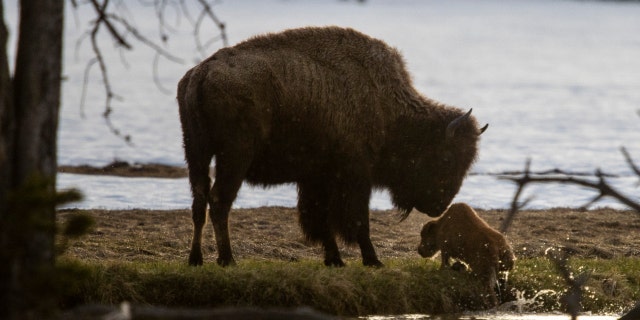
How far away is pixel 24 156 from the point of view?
5.79 meters

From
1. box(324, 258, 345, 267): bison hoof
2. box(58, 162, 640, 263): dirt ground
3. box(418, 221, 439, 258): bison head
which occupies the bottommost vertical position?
box(58, 162, 640, 263): dirt ground

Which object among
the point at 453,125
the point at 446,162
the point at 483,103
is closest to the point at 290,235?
the point at 446,162

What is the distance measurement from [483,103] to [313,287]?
2062cm

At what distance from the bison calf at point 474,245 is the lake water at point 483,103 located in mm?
2580

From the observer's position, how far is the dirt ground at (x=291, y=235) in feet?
33.1

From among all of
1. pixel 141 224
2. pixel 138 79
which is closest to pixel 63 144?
pixel 141 224

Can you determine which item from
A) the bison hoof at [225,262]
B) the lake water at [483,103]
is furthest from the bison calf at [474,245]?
the lake water at [483,103]

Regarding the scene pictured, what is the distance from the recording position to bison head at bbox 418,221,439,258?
9.37 m

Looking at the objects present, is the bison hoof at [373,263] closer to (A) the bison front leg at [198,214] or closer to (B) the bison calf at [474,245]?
(B) the bison calf at [474,245]

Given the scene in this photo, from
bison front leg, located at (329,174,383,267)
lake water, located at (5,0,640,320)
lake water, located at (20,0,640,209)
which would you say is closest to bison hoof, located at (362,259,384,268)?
bison front leg, located at (329,174,383,267)

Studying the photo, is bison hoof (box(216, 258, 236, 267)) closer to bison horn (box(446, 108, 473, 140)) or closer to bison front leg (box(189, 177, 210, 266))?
bison front leg (box(189, 177, 210, 266))

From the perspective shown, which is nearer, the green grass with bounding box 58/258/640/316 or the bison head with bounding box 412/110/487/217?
the green grass with bounding box 58/258/640/316

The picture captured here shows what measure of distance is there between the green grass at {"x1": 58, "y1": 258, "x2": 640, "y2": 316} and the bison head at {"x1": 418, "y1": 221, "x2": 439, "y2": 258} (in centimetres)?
24

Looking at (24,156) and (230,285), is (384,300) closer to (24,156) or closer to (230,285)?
(230,285)
